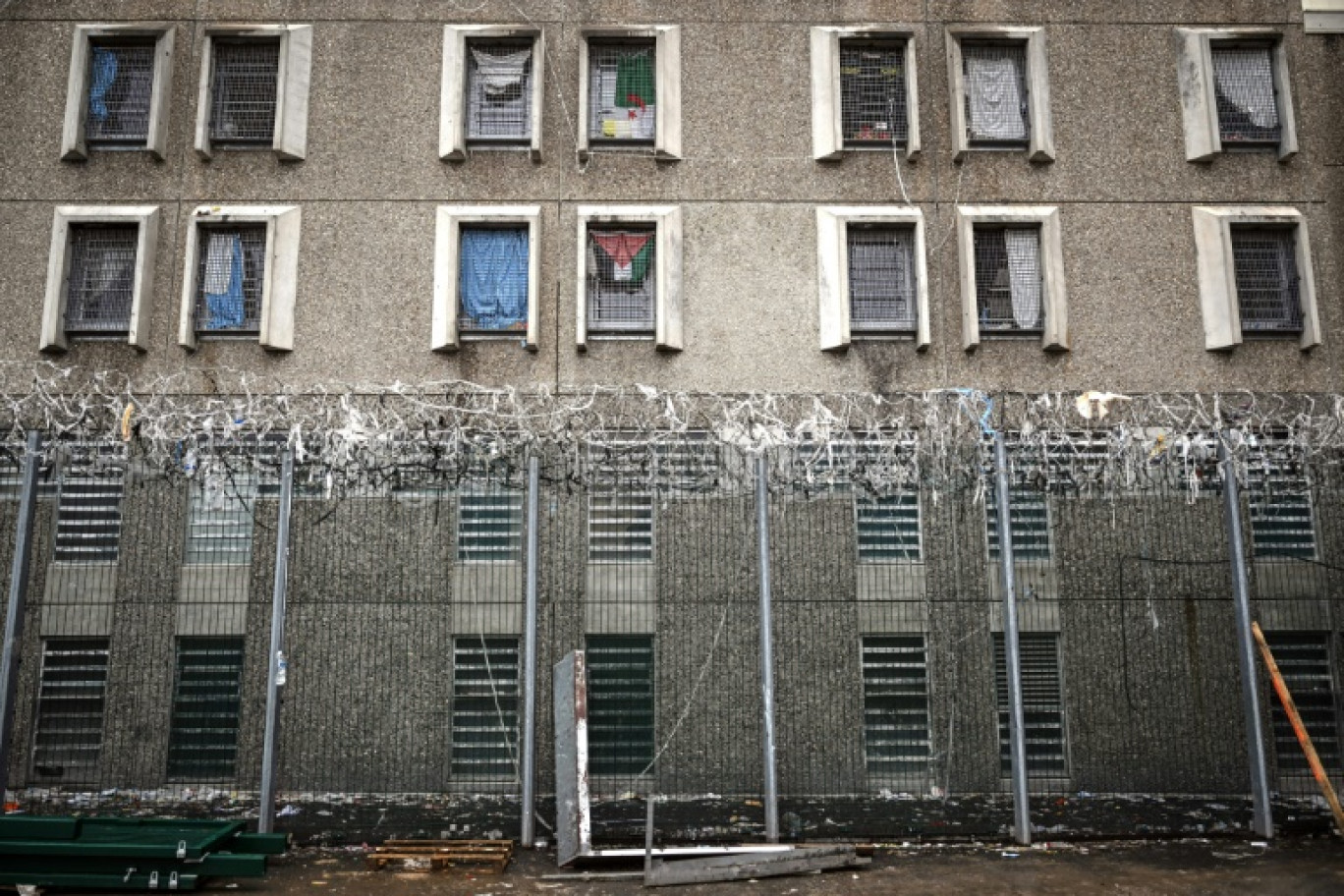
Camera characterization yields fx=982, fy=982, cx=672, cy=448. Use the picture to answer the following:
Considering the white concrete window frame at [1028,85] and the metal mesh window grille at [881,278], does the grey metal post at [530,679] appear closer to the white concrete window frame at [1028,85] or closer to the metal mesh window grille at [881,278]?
the metal mesh window grille at [881,278]

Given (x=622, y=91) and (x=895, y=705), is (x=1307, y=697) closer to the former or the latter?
(x=895, y=705)

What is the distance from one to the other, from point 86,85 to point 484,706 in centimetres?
1143

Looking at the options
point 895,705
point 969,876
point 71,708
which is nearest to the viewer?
point 969,876

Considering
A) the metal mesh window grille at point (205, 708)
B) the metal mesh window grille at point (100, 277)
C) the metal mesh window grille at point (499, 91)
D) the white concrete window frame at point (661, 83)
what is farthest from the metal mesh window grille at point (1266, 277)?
the metal mesh window grille at point (100, 277)

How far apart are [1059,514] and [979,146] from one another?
6377mm

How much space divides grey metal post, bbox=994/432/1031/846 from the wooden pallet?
499 cm

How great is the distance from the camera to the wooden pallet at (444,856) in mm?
8812

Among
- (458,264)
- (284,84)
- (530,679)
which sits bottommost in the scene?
(530,679)

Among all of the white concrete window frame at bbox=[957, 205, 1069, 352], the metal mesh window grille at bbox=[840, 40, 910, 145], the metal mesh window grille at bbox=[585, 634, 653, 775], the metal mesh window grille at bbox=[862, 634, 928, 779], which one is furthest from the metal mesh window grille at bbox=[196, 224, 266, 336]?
the white concrete window frame at bbox=[957, 205, 1069, 352]

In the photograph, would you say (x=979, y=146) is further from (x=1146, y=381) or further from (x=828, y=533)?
(x=828, y=533)

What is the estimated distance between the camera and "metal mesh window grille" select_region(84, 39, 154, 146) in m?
14.9

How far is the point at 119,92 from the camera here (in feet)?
49.5

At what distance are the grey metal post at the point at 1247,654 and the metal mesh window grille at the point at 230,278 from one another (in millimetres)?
12883

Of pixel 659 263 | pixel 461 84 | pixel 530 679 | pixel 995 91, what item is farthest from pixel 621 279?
pixel 530 679
